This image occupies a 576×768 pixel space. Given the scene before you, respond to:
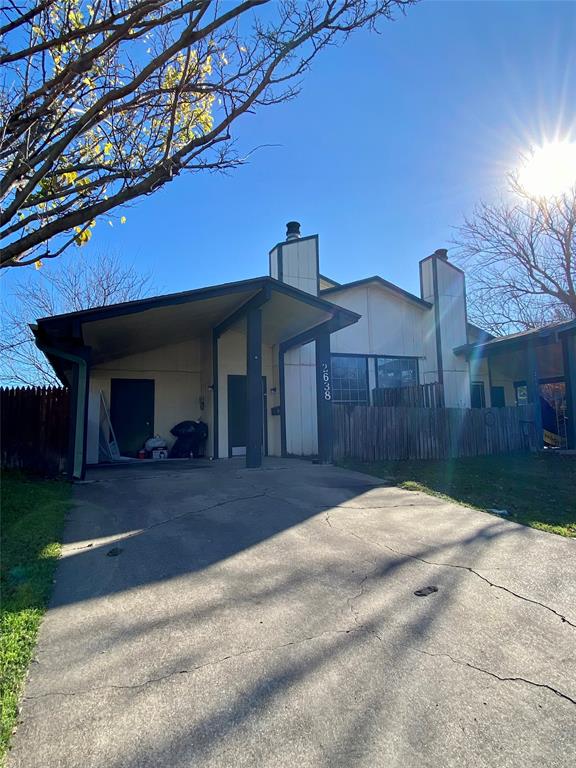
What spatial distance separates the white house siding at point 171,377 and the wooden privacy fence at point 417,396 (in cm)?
531

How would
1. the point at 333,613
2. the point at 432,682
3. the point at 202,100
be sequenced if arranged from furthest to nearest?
the point at 202,100 → the point at 333,613 → the point at 432,682

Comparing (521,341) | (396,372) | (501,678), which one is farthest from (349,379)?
(501,678)

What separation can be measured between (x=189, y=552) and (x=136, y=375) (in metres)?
10.4

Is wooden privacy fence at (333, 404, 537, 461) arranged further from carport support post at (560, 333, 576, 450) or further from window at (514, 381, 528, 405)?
window at (514, 381, 528, 405)

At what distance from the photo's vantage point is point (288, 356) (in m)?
13.9

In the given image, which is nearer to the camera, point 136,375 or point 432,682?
point 432,682

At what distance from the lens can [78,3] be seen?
4992mm

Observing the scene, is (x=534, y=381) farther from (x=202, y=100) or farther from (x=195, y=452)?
(x=202, y=100)

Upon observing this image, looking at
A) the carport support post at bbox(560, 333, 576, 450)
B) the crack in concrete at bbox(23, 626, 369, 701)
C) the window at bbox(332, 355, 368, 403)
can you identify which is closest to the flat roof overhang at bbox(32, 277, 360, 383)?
the window at bbox(332, 355, 368, 403)

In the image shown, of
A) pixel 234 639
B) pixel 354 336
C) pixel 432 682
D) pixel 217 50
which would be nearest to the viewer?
pixel 432 682

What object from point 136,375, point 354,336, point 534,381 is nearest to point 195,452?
point 136,375

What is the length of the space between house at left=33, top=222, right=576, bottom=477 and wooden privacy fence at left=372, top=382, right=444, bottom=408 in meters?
1.47

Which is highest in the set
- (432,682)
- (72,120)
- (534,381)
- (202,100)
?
(202,100)

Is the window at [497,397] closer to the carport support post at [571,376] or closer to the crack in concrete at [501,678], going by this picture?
the carport support post at [571,376]
